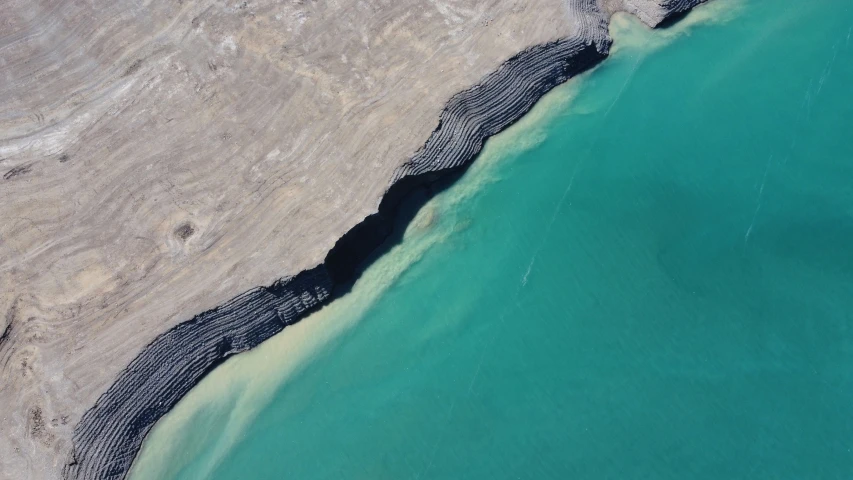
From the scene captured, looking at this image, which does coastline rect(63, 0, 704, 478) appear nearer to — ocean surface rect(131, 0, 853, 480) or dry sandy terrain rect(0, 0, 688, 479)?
dry sandy terrain rect(0, 0, 688, 479)

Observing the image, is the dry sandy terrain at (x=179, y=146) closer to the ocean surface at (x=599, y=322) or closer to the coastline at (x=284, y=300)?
the coastline at (x=284, y=300)

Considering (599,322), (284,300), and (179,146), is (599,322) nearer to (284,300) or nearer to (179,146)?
(284,300)

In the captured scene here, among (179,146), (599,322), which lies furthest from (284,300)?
(599,322)

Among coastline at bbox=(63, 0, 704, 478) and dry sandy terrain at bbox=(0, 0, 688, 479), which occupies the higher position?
dry sandy terrain at bbox=(0, 0, 688, 479)

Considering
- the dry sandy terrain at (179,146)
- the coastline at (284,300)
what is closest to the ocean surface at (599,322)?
the coastline at (284,300)

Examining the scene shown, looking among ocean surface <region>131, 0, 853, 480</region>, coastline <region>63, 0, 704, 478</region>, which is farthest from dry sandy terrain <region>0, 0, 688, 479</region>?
ocean surface <region>131, 0, 853, 480</region>

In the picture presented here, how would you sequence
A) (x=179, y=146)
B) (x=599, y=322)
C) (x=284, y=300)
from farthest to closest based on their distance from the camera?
(x=179, y=146), (x=599, y=322), (x=284, y=300)
